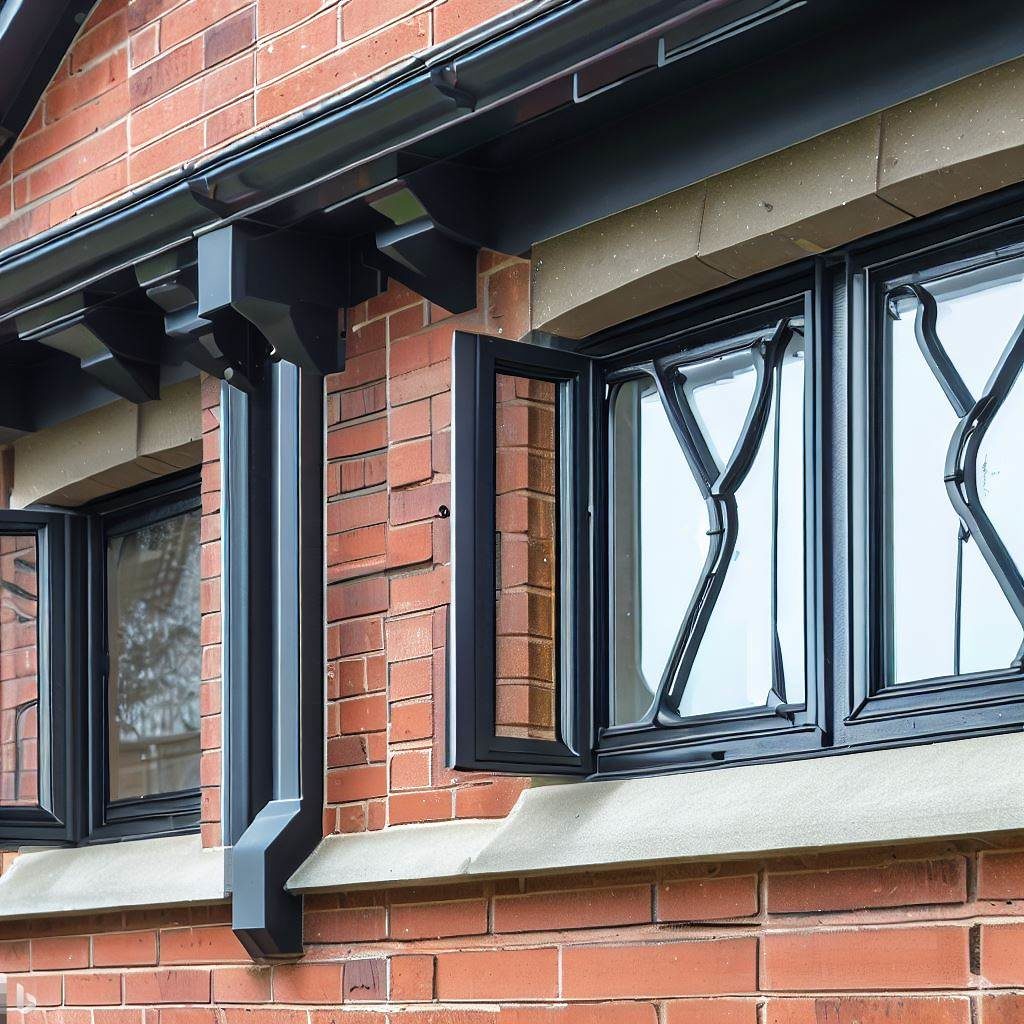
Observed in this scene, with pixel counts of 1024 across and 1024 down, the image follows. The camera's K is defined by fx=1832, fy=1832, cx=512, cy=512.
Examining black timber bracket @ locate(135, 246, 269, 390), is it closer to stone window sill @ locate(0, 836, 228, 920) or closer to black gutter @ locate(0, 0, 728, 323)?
black gutter @ locate(0, 0, 728, 323)

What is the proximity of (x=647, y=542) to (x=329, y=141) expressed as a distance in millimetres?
1029

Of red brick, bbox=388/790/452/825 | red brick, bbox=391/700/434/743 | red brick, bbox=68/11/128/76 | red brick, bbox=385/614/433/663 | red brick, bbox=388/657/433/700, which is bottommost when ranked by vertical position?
red brick, bbox=388/790/452/825

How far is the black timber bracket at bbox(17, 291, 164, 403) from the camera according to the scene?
4.50 meters

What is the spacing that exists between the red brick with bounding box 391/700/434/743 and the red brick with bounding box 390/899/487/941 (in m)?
0.36

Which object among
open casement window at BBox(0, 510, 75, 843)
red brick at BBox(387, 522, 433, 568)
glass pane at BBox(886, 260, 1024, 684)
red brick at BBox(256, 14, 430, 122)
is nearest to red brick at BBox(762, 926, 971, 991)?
glass pane at BBox(886, 260, 1024, 684)

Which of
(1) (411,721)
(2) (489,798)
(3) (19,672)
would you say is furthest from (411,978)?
(3) (19,672)

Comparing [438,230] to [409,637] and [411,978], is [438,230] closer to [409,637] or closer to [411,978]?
[409,637]

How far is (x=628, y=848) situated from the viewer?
3314 millimetres

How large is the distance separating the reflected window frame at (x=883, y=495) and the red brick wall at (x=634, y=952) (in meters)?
0.25

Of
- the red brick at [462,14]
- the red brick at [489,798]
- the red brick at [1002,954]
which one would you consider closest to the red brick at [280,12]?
the red brick at [462,14]

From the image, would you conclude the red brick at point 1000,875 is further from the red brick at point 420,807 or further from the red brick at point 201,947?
the red brick at point 201,947

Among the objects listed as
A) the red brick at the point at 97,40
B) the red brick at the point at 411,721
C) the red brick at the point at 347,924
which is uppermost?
the red brick at the point at 97,40

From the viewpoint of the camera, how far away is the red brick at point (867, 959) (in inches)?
115

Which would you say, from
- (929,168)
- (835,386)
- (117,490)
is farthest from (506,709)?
(117,490)
